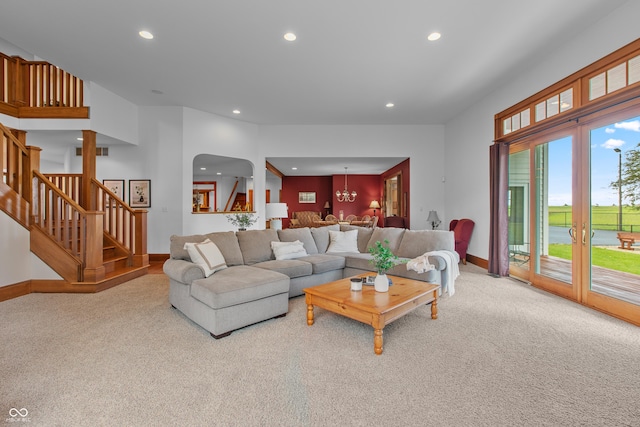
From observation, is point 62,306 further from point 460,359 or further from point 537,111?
point 537,111

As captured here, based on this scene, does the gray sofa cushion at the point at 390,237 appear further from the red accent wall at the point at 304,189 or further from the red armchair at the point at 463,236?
the red accent wall at the point at 304,189

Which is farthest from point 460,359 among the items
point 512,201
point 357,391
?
point 512,201

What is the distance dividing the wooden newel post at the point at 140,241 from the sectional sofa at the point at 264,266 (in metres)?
2.38

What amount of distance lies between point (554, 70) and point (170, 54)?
530 cm

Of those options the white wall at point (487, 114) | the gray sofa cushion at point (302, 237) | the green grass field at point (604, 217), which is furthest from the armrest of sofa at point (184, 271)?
Result: the white wall at point (487, 114)

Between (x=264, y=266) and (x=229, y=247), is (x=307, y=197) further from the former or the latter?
(x=264, y=266)

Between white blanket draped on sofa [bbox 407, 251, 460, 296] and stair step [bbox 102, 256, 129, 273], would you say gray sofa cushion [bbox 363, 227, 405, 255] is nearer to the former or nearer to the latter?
white blanket draped on sofa [bbox 407, 251, 460, 296]

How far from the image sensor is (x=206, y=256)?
3.42 m

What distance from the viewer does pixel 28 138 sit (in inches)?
252

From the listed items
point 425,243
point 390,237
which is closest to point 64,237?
point 390,237

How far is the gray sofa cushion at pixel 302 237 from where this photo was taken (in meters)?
4.79

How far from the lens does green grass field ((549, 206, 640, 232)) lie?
320cm

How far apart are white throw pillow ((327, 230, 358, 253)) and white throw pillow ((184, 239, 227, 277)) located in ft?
6.47

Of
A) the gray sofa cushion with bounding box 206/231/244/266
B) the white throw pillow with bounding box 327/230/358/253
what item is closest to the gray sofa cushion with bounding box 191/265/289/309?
the gray sofa cushion with bounding box 206/231/244/266
